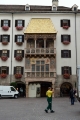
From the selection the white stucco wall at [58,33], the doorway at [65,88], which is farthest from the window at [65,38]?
the doorway at [65,88]

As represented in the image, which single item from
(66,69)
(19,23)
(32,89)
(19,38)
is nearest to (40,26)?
(19,23)

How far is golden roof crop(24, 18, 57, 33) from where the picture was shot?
1767 inches

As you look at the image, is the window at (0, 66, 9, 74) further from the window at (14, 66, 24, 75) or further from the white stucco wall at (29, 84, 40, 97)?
the white stucco wall at (29, 84, 40, 97)

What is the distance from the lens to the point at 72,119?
A: 612 inches

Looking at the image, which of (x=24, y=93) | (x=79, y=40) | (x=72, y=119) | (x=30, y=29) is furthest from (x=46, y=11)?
(x=72, y=119)

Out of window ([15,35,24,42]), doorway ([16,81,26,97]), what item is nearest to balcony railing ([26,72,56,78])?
doorway ([16,81,26,97])

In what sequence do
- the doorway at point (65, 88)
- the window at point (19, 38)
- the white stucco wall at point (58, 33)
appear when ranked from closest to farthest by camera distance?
the white stucco wall at point (58, 33), the doorway at point (65, 88), the window at point (19, 38)

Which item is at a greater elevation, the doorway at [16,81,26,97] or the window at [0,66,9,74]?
the window at [0,66,9,74]

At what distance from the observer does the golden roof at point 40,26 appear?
Answer: 44.9m

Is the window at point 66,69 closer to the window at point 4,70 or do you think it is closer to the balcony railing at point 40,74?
the balcony railing at point 40,74

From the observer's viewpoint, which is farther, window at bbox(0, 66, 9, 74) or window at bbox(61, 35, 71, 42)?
window at bbox(61, 35, 71, 42)

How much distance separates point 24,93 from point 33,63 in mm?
6208

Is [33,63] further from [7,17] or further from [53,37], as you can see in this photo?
[7,17]

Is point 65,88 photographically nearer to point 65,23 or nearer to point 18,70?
point 18,70
